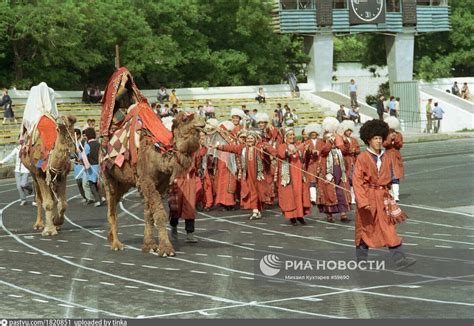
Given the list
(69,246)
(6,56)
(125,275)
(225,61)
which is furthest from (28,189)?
Answer: (225,61)

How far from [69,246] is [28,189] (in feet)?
26.1

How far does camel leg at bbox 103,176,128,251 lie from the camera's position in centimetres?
1803

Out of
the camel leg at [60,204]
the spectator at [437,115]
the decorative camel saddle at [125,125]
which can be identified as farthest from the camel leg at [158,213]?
the spectator at [437,115]

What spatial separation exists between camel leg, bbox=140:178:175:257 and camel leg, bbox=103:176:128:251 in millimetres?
890

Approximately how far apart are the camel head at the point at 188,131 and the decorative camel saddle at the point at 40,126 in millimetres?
4201

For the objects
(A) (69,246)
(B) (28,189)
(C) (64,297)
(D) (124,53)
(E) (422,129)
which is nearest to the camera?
(C) (64,297)

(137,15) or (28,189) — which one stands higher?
(137,15)

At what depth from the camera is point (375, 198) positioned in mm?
15242

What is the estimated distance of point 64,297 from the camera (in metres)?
13.7

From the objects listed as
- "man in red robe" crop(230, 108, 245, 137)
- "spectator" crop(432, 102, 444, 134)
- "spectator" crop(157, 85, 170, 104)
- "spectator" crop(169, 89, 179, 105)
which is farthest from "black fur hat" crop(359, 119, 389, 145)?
"spectator" crop(432, 102, 444, 134)

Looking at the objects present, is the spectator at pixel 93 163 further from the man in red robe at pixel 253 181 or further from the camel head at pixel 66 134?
the camel head at pixel 66 134

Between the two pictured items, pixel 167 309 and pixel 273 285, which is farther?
pixel 273 285

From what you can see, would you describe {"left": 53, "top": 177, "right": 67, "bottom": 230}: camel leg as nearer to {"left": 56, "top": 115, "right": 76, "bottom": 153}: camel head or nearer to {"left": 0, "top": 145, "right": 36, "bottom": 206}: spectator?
{"left": 56, "top": 115, "right": 76, "bottom": 153}: camel head

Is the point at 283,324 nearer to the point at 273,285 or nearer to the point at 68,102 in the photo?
the point at 273,285
